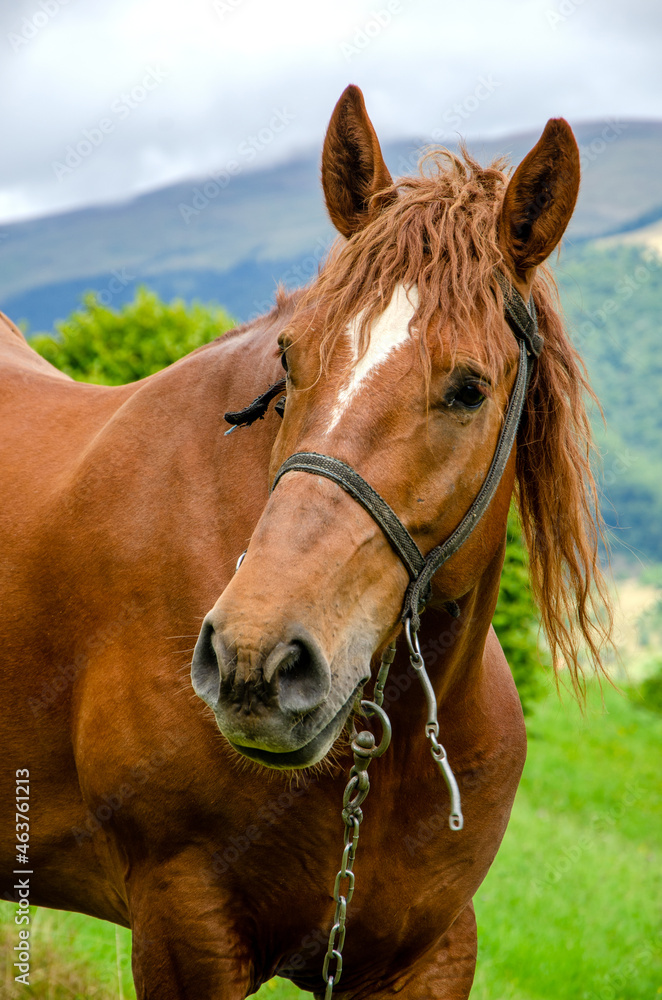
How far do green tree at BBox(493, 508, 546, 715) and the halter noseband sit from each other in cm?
485

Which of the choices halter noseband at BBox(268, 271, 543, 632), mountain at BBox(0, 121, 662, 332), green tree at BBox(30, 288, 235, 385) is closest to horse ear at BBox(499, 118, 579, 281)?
halter noseband at BBox(268, 271, 543, 632)

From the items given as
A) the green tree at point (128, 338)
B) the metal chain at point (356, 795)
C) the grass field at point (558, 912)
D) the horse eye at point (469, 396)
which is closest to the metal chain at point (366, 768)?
the metal chain at point (356, 795)

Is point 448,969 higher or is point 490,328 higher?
point 490,328

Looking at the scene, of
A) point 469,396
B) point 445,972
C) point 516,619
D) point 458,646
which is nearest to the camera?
point 469,396

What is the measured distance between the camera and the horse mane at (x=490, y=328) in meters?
2.01

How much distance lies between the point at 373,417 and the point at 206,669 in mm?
674

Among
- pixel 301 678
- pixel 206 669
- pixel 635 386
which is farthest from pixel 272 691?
pixel 635 386

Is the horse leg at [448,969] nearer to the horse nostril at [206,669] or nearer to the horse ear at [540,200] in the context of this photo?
the horse nostril at [206,669]

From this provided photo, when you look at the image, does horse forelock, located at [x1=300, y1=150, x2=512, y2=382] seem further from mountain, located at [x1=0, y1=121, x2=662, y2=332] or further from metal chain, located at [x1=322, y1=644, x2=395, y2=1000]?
mountain, located at [x1=0, y1=121, x2=662, y2=332]

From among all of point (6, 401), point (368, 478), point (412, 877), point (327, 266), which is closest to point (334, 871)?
point (412, 877)

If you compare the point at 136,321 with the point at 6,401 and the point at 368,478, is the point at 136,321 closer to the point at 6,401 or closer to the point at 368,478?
the point at 6,401

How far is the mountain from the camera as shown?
60.9 meters

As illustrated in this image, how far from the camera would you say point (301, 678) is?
164 centimetres

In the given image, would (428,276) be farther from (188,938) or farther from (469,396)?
(188,938)
